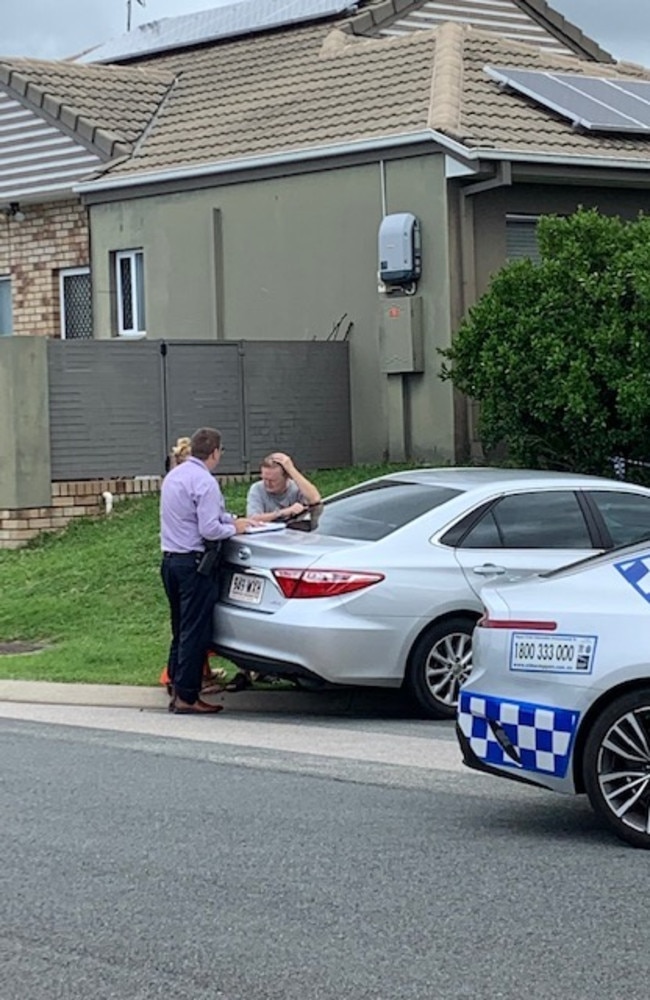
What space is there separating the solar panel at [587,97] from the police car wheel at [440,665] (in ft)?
38.4

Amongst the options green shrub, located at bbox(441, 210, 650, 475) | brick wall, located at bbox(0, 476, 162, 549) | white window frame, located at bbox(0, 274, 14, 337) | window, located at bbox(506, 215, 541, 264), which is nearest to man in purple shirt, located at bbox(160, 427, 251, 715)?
green shrub, located at bbox(441, 210, 650, 475)

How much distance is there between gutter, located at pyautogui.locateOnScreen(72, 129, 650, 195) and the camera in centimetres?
2127

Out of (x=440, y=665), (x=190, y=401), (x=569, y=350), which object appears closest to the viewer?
(x=440, y=665)

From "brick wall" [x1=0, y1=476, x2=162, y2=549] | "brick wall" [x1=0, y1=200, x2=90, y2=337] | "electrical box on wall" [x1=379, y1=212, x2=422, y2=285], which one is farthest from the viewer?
"brick wall" [x1=0, y1=200, x2=90, y2=337]

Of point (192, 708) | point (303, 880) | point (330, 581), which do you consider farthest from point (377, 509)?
point (303, 880)

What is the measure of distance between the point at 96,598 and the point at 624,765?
403 inches

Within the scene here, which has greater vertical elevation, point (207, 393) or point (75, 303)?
point (75, 303)

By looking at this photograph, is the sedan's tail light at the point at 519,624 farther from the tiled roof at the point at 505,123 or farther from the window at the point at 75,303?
the window at the point at 75,303

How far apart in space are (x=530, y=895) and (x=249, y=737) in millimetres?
4652

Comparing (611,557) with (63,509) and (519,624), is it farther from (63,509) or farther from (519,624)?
(63,509)

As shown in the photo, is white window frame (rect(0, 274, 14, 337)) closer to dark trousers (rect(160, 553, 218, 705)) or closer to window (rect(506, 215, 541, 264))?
window (rect(506, 215, 541, 264))

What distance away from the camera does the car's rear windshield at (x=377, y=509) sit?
12352 mm

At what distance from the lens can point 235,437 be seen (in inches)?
888

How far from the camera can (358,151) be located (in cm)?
2269
